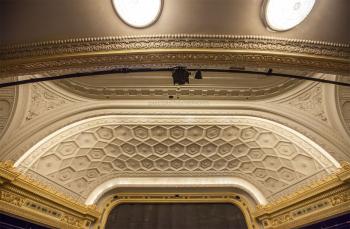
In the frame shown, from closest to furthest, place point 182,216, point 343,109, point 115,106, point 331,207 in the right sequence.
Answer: point 343,109 < point 331,207 < point 115,106 < point 182,216

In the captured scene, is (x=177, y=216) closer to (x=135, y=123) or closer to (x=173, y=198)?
(x=173, y=198)

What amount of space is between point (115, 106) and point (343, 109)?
5550mm

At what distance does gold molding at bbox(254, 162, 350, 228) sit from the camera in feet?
23.3

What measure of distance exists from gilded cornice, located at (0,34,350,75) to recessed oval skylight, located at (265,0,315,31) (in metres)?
0.19

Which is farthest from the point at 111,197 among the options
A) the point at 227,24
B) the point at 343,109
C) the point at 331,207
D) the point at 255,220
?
the point at 227,24

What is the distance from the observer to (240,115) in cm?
805

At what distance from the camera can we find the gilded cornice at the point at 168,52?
135 inches

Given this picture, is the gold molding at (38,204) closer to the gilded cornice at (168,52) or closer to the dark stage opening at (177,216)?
the dark stage opening at (177,216)

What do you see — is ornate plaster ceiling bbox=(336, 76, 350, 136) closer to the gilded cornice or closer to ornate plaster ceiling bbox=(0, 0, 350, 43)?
the gilded cornice

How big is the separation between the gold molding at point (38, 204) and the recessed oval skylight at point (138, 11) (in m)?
5.34

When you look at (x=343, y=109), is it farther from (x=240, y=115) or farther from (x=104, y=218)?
(x=104, y=218)

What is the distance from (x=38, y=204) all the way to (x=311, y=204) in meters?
7.41

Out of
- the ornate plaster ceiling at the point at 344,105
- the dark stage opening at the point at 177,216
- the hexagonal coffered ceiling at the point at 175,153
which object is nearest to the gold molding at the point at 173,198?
the dark stage opening at the point at 177,216

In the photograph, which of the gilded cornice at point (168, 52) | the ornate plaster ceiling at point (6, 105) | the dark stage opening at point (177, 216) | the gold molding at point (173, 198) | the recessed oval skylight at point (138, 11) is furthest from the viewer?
the gold molding at point (173, 198)
